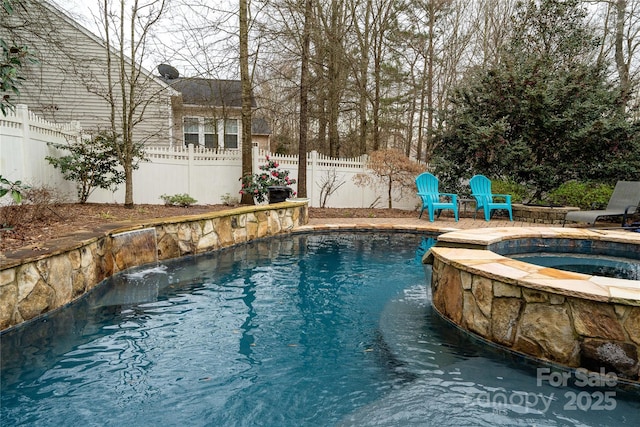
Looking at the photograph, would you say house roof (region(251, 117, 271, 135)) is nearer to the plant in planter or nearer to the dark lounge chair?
the plant in planter

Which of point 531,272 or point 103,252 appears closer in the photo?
point 531,272

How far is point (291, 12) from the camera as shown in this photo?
8.61m

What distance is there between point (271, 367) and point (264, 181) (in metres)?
6.31

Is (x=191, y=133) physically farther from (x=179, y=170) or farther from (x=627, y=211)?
(x=627, y=211)

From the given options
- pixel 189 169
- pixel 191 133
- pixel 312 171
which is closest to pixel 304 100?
pixel 312 171

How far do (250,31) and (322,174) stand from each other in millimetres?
3590

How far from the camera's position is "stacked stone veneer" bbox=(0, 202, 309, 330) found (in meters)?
2.76

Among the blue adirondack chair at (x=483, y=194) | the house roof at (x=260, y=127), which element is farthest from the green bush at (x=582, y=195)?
the house roof at (x=260, y=127)

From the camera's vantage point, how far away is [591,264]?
3998 mm

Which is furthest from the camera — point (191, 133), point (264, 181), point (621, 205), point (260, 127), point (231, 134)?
point (260, 127)

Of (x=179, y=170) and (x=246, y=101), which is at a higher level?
(x=246, y=101)

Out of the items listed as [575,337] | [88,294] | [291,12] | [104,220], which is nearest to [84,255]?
[88,294]

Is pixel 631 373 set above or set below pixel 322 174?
below

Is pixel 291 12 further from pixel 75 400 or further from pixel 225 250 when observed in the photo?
pixel 75 400
